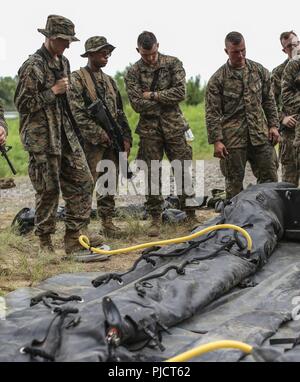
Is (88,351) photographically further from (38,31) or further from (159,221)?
(159,221)

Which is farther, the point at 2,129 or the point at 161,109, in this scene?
the point at 161,109

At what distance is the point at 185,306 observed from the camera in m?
3.05

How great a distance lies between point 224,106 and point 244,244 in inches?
108

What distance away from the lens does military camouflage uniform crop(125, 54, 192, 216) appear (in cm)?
639

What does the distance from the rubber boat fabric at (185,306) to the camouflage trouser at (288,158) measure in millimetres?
2548

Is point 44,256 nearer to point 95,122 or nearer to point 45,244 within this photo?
point 45,244

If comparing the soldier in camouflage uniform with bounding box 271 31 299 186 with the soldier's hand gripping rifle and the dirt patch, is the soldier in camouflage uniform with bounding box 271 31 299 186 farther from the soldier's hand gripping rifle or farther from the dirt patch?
the soldier's hand gripping rifle

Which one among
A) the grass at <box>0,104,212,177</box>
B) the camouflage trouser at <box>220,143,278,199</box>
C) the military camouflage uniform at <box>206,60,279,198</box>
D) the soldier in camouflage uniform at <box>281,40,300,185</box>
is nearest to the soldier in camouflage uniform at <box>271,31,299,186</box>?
the soldier in camouflage uniform at <box>281,40,300,185</box>

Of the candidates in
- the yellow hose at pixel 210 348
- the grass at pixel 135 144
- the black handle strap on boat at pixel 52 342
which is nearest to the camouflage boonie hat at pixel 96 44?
the black handle strap on boat at pixel 52 342

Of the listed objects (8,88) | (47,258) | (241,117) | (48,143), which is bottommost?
(47,258)

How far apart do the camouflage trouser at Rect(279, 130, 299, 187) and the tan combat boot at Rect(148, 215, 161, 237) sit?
4.94 feet

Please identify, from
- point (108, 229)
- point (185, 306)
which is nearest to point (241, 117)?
point (108, 229)

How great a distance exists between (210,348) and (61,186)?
3.34m

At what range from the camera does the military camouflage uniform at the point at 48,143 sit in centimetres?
518
